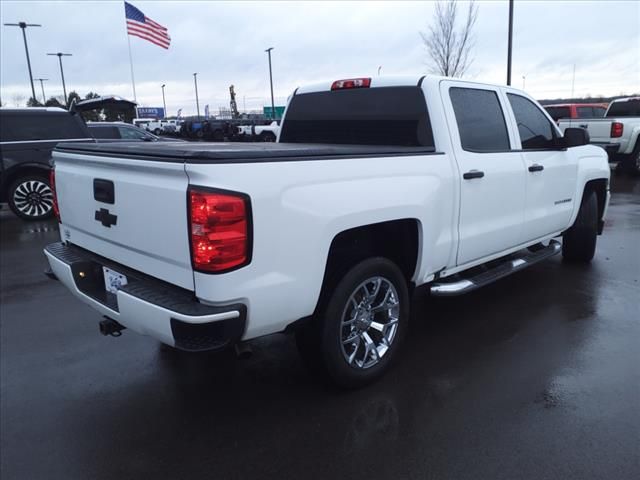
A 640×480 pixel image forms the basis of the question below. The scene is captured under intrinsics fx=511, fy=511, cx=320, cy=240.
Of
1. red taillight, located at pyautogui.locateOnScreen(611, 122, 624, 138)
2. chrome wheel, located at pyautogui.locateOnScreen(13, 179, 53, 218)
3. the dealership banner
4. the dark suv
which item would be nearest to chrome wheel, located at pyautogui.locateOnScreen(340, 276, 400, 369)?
the dark suv

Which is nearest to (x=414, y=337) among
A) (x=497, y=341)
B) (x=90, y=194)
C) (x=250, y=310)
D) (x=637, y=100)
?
(x=497, y=341)

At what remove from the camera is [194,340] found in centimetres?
246

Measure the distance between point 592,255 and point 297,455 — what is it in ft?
15.7

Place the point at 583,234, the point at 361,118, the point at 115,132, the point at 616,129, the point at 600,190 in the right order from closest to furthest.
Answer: the point at 361,118 < the point at 583,234 < the point at 600,190 < the point at 115,132 < the point at 616,129

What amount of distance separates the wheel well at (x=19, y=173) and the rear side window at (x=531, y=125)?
8.28 m

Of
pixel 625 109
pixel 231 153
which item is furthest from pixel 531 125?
pixel 625 109

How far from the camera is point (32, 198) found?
31.1 ft

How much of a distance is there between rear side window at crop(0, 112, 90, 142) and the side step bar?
317 inches

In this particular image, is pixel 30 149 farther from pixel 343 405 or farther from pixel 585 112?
pixel 585 112

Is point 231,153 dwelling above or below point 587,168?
above

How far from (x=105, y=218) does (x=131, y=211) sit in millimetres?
333

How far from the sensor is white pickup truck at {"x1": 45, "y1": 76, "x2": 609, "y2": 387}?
2.43 metres

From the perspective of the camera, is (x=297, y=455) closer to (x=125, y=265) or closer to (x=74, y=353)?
(x=125, y=265)

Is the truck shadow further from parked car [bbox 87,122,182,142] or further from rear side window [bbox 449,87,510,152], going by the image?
parked car [bbox 87,122,182,142]
